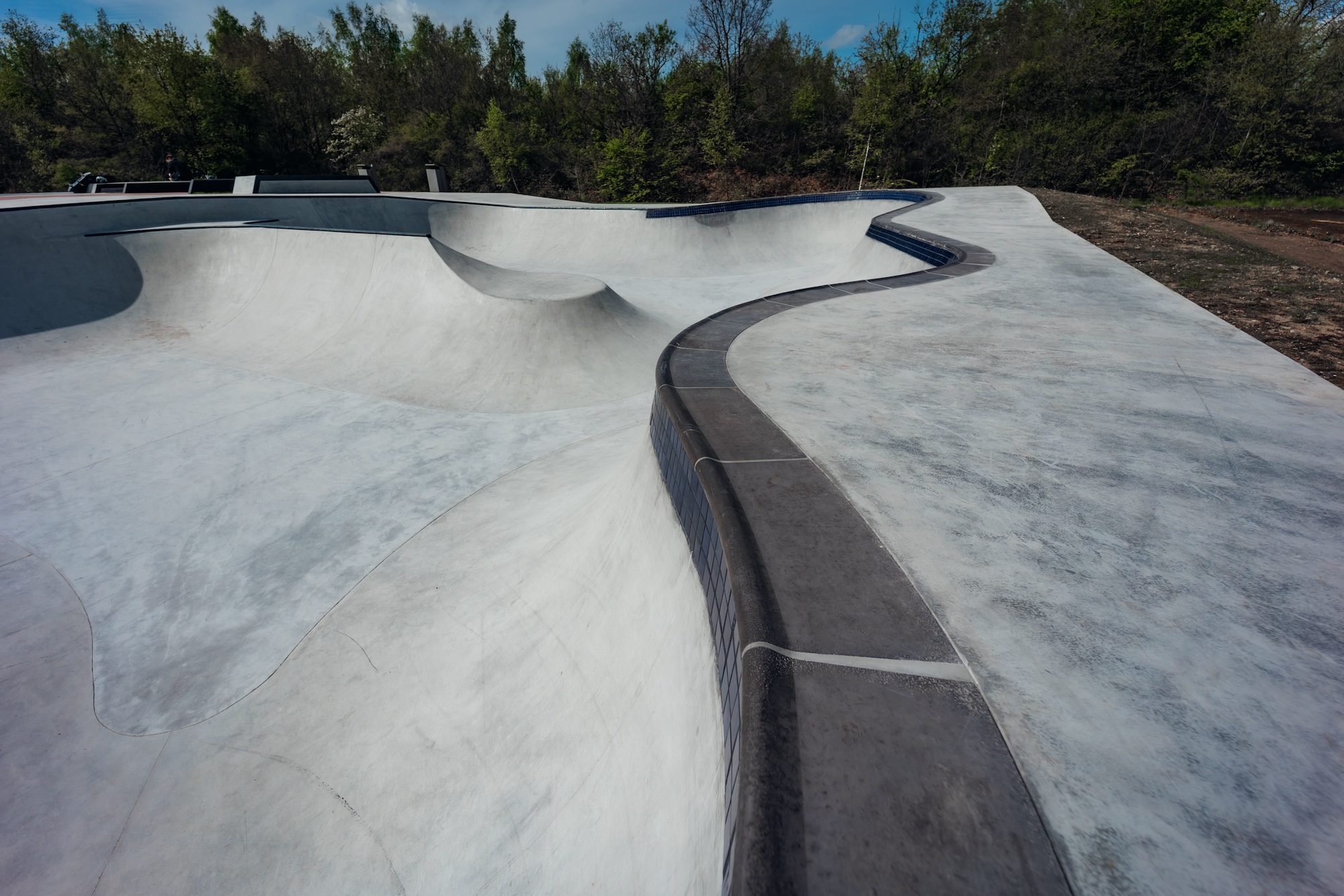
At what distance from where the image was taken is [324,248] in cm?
1156

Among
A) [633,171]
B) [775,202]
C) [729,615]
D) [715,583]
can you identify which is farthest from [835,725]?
[633,171]

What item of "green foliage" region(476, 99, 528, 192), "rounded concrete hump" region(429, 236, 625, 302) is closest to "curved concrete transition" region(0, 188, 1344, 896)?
"rounded concrete hump" region(429, 236, 625, 302)

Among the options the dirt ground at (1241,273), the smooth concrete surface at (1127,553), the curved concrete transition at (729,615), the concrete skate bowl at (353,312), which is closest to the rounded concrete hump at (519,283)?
the concrete skate bowl at (353,312)

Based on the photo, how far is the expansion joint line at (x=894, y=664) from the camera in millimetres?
1731

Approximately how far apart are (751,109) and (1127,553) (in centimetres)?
3728

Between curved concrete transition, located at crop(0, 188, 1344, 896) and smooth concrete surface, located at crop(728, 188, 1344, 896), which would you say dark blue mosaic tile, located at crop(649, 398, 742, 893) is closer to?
curved concrete transition, located at crop(0, 188, 1344, 896)

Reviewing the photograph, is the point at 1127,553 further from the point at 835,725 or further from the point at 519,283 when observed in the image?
the point at 519,283

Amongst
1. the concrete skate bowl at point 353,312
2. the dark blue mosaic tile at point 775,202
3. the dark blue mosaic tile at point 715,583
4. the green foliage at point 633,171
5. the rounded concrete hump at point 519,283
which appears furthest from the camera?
the green foliage at point 633,171

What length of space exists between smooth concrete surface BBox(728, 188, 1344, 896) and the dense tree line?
1103 inches

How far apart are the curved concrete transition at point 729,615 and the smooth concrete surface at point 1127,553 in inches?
0.6

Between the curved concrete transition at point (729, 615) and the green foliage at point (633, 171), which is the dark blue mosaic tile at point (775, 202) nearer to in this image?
Answer: the curved concrete transition at point (729, 615)

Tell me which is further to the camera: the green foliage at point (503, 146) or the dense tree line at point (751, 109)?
the green foliage at point (503, 146)

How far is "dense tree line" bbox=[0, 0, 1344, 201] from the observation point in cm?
2309

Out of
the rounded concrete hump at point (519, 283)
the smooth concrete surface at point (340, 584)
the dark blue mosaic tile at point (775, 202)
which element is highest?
the dark blue mosaic tile at point (775, 202)
